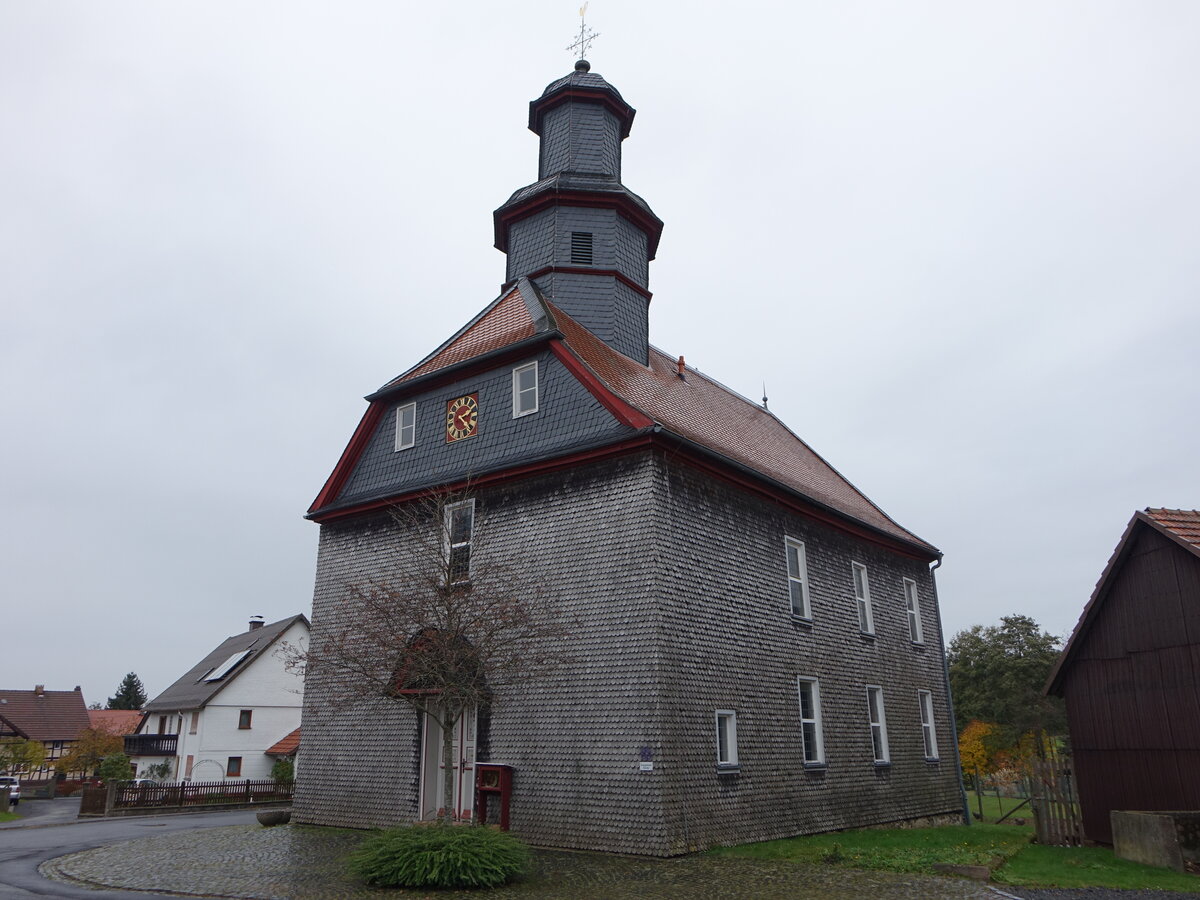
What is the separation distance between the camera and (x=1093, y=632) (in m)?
15.9

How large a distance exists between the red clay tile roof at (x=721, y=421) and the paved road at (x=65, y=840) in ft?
34.0

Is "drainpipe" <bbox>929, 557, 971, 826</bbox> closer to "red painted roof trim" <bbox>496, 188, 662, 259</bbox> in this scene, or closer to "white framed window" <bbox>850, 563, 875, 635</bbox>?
"white framed window" <bbox>850, 563, 875, 635</bbox>

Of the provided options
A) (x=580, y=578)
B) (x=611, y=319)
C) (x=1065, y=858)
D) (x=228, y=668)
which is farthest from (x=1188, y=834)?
(x=228, y=668)

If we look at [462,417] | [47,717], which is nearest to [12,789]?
[47,717]

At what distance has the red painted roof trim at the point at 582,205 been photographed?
20891mm

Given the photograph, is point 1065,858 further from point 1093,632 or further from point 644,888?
point 644,888

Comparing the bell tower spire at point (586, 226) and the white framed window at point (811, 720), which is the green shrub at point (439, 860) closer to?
the white framed window at point (811, 720)

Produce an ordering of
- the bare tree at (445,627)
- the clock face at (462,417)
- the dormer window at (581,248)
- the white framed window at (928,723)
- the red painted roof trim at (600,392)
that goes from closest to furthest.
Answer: the bare tree at (445,627)
the red painted roof trim at (600,392)
the clock face at (462,417)
the dormer window at (581,248)
the white framed window at (928,723)

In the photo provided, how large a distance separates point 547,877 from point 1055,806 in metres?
9.50

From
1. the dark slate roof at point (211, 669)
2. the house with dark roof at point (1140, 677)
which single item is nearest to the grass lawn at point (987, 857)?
the house with dark roof at point (1140, 677)

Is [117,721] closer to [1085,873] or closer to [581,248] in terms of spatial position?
[581,248]

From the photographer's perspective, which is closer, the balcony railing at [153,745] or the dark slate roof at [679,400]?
the dark slate roof at [679,400]

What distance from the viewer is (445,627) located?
12859mm

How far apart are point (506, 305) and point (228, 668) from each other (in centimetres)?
2996
